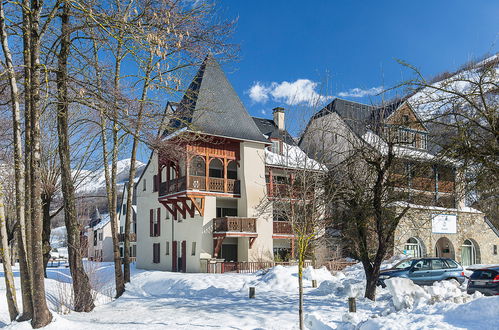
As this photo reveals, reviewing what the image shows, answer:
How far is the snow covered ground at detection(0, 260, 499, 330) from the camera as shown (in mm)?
10141

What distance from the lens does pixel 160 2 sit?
11.5 metres

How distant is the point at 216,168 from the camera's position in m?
35.6

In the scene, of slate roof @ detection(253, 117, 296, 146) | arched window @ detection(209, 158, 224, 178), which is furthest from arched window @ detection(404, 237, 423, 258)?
arched window @ detection(209, 158, 224, 178)

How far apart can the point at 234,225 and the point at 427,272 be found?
43.8 feet

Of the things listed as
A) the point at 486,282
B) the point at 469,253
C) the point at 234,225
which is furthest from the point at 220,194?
the point at 469,253

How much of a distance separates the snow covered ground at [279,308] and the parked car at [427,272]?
110 centimetres

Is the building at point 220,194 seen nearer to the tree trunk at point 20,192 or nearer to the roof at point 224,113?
the roof at point 224,113

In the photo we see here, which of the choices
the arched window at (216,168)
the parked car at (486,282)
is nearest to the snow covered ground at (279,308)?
the parked car at (486,282)

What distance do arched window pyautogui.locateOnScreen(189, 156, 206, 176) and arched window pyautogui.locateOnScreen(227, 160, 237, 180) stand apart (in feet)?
5.82

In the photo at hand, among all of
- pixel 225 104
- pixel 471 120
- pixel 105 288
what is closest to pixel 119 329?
pixel 471 120

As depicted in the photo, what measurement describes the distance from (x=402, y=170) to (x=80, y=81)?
10703 millimetres

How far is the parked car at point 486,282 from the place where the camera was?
18.5 meters

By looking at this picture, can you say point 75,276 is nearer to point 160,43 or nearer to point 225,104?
point 160,43

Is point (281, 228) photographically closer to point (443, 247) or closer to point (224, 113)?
point (224, 113)
